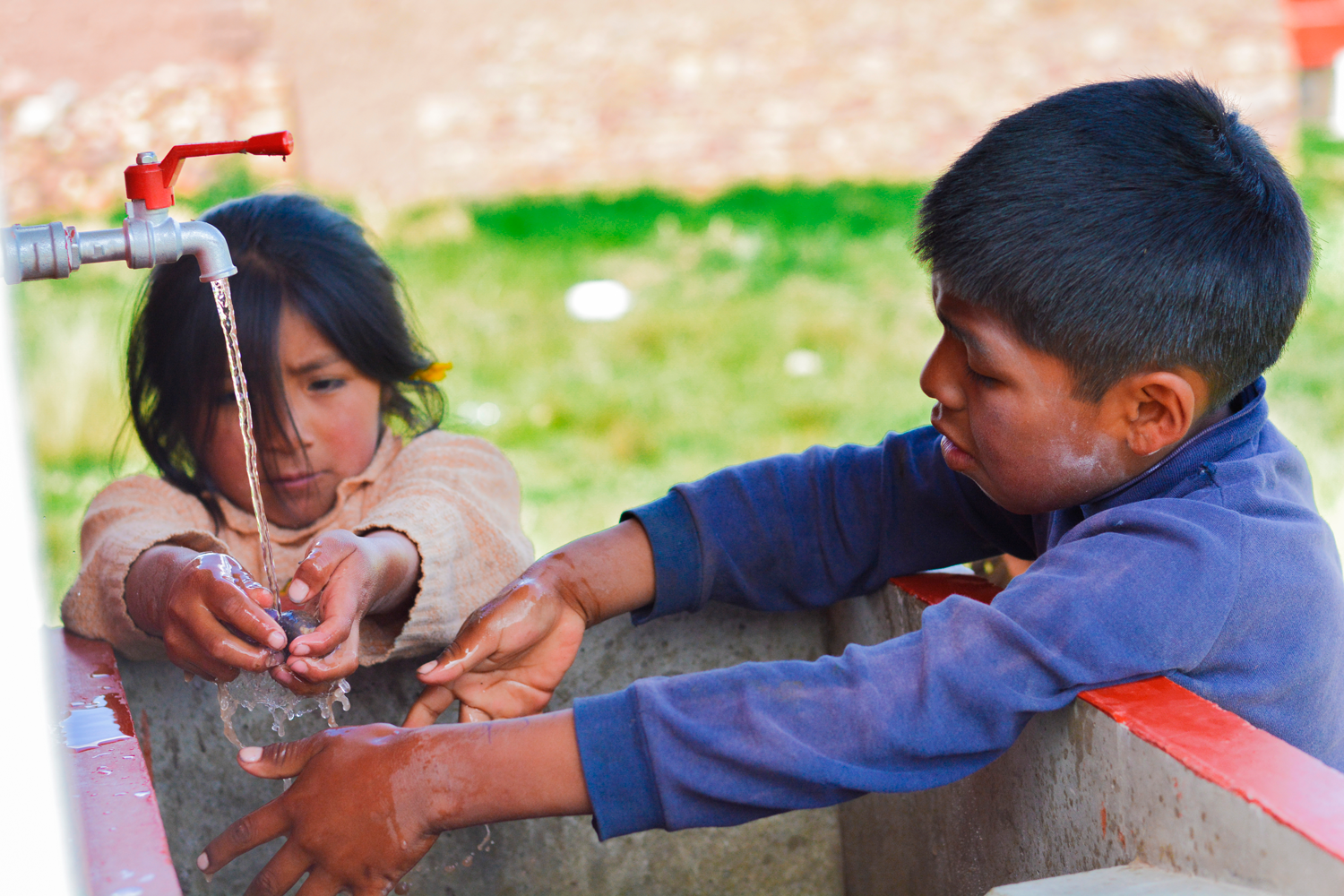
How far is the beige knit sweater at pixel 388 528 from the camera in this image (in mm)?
1304

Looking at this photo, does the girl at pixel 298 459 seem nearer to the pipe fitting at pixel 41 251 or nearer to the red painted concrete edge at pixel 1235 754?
the pipe fitting at pixel 41 251

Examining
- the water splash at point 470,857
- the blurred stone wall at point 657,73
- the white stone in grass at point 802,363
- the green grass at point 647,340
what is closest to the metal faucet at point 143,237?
the water splash at point 470,857

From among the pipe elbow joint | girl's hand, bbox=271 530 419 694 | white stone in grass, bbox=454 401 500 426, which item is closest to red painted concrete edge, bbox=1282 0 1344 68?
white stone in grass, bbox=454 401 500 426

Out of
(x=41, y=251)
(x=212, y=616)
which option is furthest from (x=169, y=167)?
(x=212, y=616)

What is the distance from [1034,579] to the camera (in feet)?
3.21

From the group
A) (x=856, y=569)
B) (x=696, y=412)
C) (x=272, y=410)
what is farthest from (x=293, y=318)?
(x=696, y=412)

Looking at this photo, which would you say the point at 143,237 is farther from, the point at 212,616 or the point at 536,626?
the point at 536,626

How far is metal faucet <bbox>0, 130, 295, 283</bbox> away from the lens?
0.85 meters

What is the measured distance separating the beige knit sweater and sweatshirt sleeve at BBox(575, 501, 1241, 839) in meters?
0.42

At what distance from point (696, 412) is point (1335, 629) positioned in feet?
9.65

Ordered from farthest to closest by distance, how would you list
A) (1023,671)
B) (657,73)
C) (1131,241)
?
(657,73)
(1131,241)
(1023,671)

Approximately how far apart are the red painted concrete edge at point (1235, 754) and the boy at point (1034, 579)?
0.09 feet

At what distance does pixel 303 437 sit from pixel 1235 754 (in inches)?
40.6

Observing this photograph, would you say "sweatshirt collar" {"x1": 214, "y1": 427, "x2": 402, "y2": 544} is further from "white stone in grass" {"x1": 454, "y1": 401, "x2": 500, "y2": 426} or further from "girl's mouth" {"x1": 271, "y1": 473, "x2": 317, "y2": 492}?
"white stone in grass" {"x1": 454, "y1": 401, "x2": 500, "y2": 426}
